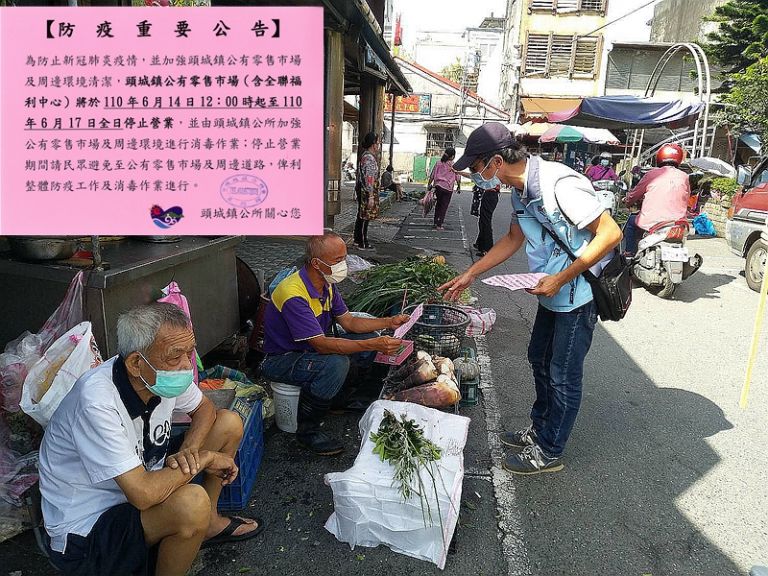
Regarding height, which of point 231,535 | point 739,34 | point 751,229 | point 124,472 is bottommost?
point 231,535

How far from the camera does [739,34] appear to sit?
16.2m

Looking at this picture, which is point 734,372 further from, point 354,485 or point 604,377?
point 354,485

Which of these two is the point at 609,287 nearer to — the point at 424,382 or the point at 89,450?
the point at 424,382

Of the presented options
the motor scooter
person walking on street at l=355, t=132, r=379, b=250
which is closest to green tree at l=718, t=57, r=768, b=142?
the motor scooter

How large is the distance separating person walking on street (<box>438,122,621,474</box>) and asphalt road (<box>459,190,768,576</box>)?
1.24 feet

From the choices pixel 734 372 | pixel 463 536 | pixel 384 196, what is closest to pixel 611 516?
pixel 463 536

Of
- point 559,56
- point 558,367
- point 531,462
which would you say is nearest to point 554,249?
point 558,367

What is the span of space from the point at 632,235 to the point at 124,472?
779cm

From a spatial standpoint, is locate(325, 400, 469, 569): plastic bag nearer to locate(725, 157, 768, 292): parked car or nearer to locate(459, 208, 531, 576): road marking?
locate(459, 208, 531, 576): road marking

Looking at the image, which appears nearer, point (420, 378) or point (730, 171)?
point (420, 378)

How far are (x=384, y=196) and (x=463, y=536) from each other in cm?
1391

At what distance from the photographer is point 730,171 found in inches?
427

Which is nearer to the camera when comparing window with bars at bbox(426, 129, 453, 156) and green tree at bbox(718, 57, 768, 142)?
green tree at bbox(718, 57, 768, 142)

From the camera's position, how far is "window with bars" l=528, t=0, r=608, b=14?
28828 mm
